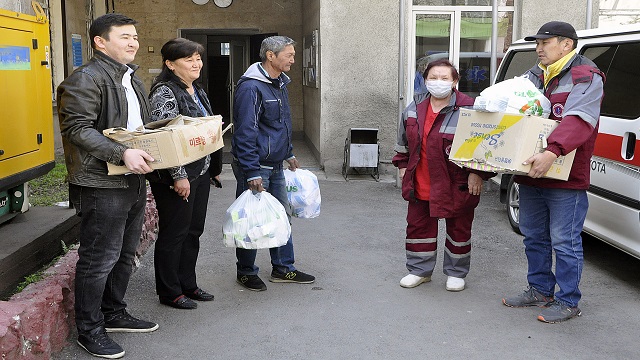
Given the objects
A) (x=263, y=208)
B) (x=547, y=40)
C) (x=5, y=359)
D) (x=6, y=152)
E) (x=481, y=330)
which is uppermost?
(x=547, y=40)

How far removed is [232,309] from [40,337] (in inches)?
57.4

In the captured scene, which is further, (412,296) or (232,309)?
(412,296)

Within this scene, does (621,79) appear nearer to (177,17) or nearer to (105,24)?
(105,24)

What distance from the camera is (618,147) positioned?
525 cm

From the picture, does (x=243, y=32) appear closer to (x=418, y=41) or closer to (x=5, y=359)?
(x=418, y=41)

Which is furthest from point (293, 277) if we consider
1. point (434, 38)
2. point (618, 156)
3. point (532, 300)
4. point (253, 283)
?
point (434, 38)

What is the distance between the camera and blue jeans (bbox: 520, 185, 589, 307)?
14.9 feet

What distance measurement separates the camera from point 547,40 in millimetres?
4496

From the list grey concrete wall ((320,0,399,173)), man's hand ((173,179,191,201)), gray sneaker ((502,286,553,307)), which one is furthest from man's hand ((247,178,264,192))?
grey concrete wall ((320,0,399,173))

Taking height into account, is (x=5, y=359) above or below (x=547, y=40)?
below

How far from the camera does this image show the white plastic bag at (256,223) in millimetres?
4848

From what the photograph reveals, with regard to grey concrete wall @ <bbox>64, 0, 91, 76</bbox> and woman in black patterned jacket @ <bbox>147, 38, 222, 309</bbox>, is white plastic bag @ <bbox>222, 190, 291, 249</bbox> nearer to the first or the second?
woman in black patterned jacket @ <bbox>147, 38, 222, 309</bbox>

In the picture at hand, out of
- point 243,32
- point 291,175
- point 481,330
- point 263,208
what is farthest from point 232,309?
point 243,32

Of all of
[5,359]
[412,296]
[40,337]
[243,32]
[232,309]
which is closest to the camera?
[5,359]
